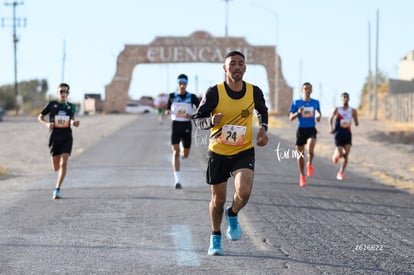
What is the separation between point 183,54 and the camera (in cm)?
7588

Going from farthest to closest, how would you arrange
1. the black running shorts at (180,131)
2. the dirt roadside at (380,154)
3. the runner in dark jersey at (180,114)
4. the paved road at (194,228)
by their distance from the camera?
the dirt roadside at (380,154) < the black running shorts at (180,131) < the runner in dark jersey at (180,114) < the paved road at (194,228)

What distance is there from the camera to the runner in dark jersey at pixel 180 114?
16.1 m

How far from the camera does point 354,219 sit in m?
11.8

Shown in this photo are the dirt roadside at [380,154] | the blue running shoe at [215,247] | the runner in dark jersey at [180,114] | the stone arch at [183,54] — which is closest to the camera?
the blue running shoe at [215,247]

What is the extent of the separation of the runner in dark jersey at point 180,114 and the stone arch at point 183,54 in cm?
5698

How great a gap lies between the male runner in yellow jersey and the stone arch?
211 feet

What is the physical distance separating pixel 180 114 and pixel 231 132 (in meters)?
7.59

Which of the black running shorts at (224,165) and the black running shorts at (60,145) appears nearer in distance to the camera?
the black running shorts at (224,165)

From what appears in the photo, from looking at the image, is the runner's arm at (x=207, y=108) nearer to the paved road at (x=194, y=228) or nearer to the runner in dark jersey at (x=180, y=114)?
the paved road at (x=194, y=228)

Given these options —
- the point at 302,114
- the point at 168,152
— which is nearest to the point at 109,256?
the point at 302,114

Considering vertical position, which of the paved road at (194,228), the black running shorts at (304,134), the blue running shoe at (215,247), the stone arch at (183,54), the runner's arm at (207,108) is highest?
the stone arch at (183,54)

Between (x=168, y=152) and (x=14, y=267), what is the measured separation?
64.9 feet

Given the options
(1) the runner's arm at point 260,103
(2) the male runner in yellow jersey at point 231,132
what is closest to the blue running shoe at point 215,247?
(2) the male runner in yellow jersey at point 231,132

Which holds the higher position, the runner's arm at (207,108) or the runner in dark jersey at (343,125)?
the runner's arm at (207,108)
